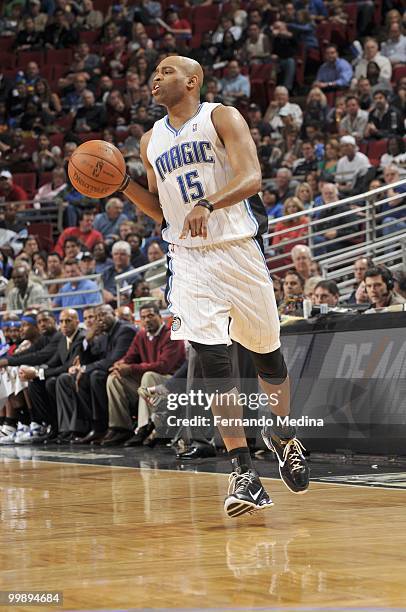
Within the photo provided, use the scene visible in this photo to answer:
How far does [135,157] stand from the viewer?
49.5 ft

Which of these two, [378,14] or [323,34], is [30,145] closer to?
[323,34]

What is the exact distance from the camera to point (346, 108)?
13195 millimetres

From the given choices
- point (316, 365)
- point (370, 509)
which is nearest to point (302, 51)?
point (316, 365)

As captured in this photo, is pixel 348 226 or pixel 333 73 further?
pixel 333 73

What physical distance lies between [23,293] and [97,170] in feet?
27.1

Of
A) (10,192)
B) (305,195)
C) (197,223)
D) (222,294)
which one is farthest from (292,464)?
(10,192)

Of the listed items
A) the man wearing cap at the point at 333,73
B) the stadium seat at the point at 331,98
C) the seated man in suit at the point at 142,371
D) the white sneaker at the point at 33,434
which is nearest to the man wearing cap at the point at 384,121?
the stadium seat at the point at 331,98

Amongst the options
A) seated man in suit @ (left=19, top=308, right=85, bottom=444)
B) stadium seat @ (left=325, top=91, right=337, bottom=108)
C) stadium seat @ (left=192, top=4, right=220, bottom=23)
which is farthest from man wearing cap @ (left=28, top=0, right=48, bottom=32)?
seated man in suit @ (left=19, top=308, right=85, bottom=444)

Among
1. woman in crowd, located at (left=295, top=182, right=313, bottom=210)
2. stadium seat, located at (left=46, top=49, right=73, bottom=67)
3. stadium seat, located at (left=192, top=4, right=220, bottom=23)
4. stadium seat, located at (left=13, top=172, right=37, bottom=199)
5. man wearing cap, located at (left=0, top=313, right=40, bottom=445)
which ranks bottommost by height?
man wearing cap, located at (left=0, top=313, right=40, bottom=445)

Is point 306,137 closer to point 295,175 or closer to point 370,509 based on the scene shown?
point 295,175

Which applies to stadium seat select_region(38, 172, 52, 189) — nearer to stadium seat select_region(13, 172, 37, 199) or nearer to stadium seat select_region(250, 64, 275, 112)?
stadium seat select_region(13, 172, 37, 199)

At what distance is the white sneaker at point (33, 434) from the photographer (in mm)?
10617

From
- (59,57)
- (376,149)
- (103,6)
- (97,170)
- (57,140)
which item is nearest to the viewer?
(97,170)

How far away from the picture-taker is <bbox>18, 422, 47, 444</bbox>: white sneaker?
34.8 ft
